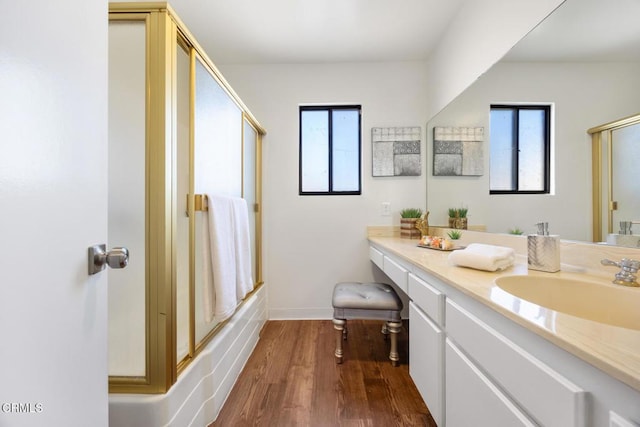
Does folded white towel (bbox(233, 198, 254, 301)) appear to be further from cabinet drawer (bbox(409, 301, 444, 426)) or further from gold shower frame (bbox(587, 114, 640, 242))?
gold shower frame (bbox(587, 114, 640, 242))

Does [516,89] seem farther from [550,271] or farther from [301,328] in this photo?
[301,328]

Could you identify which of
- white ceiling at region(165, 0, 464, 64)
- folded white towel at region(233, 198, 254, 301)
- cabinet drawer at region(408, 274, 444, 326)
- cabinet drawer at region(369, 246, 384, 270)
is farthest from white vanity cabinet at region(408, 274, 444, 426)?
white ceiling at region(165, 0, 464, 64)

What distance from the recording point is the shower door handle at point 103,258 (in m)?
0.53

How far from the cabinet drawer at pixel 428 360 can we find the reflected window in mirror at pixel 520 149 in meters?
0.81

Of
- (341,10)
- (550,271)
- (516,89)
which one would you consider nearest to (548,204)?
(550,271)

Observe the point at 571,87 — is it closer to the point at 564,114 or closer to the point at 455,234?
the point at 564,114

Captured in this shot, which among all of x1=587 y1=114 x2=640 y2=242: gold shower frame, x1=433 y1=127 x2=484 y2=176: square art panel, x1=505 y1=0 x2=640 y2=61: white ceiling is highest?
x1=505 y1=0 x2=640 y2=61: white ceiling

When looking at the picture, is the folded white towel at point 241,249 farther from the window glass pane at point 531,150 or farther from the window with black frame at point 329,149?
the window glass pane at point 531,150

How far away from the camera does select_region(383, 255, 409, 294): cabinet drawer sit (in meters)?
1.40

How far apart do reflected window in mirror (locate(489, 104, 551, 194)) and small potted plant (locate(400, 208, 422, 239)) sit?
83cm

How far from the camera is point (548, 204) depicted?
3.63 feet

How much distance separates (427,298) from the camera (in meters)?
1.08

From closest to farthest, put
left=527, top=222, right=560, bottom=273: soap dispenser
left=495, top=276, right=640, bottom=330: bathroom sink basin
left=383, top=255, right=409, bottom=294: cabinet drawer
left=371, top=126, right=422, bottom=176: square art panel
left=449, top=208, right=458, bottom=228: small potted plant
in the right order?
left=495, top=276, right=640, bottom=330: bathroom sink basin < left=527, top=222, right=560, bottom=273: soap dispenser < left=383, top=255, right=409, bottom=294: cabinet drawer < left=449, top=208, right=458, bottom=228: small potted plant < left=371, top=126, right=422, bottom=176: square art panel

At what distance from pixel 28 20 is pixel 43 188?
277mm
